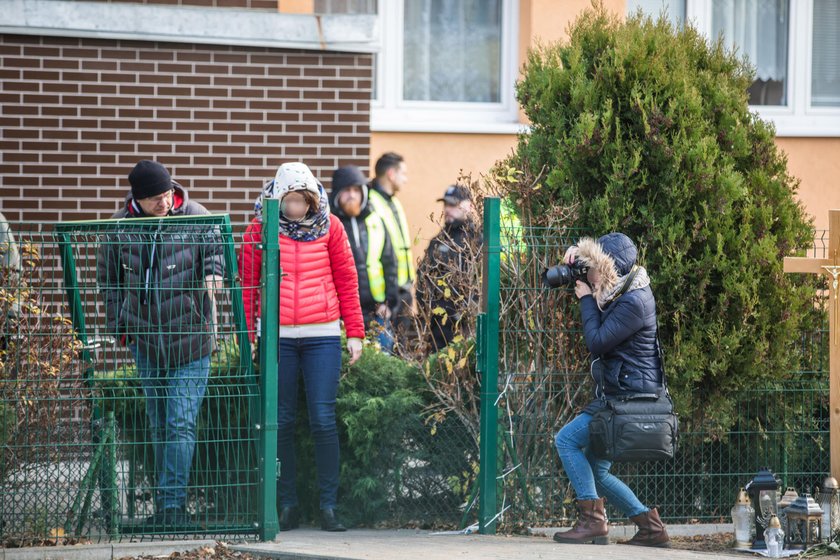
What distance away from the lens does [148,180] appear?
6809mm

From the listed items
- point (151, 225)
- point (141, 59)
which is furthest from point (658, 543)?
point (141, 59)

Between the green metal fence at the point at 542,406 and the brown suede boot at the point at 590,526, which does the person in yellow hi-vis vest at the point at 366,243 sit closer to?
the green metal fence at the point at 542,406

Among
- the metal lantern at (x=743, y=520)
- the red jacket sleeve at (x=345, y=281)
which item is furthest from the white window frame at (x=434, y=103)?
the metal lantern at (x=743, y=520)

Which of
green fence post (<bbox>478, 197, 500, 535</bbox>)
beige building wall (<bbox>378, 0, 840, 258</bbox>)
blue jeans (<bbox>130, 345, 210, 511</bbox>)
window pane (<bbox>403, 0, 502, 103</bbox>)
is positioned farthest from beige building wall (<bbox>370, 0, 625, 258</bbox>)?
blue jeans (<bbox>130, 345, 210, 511</bbox>)

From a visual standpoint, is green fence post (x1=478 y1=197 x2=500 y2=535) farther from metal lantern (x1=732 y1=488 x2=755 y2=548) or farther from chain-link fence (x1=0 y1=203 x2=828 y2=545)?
metal lantern (x1=732 y1=488 x2=755 y2=548)

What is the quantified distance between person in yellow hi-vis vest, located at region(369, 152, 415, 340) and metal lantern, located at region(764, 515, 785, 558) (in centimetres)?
372

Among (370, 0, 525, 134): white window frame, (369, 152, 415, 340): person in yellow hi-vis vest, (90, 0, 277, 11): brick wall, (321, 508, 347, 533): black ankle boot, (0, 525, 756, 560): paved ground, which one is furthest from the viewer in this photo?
(370, 0, 525, 134): white window frame

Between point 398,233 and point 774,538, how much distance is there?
4175mm

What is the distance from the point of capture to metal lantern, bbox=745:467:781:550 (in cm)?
664

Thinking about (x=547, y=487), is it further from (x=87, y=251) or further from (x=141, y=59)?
(x=141, y=59)

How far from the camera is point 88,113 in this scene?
9.38 m

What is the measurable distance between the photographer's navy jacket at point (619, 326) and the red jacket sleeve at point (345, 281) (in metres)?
1.31

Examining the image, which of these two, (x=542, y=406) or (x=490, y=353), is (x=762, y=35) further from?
(x=490, y=353)

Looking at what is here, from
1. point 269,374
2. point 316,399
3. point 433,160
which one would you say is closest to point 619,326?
point 316,399
